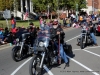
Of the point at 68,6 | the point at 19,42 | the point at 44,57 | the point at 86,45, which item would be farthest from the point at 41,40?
the point at 68,6

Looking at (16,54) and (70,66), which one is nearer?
(70,66)

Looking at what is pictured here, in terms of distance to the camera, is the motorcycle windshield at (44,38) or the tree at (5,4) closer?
the motorcycle windshield at (44,38)

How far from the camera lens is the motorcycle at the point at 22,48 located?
8.80 m

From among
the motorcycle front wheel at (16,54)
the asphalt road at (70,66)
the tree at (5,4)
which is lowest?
the asphalt road at (70,66)

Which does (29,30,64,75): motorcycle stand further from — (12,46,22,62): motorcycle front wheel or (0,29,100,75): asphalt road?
(12,46,22,62): motorcycle front wheel

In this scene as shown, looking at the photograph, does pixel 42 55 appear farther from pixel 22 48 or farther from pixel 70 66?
pixel 22 48

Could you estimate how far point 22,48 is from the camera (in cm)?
901

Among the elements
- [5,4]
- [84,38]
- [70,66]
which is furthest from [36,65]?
[5,4]

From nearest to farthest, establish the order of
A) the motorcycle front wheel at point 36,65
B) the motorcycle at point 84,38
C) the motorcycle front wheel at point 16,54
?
the motorcycle front wheel at point 36,65 → the motorcycle front wheel at point 16,54 → the motorcycle at point 84,38

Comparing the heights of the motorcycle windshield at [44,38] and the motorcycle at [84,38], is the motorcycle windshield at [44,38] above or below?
above

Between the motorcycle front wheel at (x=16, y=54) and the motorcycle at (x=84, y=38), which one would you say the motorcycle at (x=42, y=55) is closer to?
the motorcycle front wheel at (x=16, y=54)

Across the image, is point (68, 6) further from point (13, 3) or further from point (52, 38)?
point (52, 38)

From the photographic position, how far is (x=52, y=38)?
7.43 m

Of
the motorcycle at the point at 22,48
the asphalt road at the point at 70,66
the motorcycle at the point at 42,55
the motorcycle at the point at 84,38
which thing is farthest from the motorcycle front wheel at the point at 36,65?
the motorcycle at the point at 84,38
